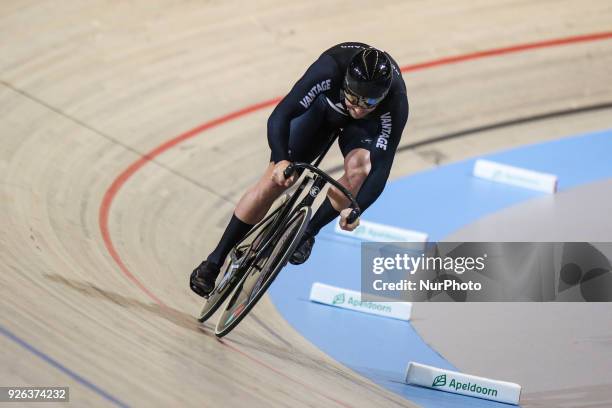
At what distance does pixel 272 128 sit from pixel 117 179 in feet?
6.87

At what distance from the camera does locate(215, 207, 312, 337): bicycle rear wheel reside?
12.4ft

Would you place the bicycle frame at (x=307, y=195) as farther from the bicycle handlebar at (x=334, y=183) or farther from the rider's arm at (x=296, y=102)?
the rider's arm at (x=296, y=102)

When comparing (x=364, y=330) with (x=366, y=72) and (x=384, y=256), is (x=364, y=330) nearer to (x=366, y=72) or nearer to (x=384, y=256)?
(x=384, y=256)

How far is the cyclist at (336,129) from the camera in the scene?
12.3 feet

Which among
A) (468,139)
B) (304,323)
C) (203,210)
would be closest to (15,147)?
(203,210)

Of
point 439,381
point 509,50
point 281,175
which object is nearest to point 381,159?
point 281,175

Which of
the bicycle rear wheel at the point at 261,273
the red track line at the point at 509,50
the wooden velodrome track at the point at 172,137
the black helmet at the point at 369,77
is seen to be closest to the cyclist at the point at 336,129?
the black helmet at the point at 369,77

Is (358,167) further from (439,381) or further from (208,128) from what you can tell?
(208,128)

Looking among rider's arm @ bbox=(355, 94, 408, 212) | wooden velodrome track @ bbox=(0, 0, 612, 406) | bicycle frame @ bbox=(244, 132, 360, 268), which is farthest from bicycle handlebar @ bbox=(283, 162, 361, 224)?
wooden velodrome track @ bbox=(0, 0, 612, 406)

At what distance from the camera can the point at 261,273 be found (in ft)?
13.0

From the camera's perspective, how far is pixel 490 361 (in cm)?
479

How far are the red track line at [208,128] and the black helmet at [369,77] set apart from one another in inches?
41.9

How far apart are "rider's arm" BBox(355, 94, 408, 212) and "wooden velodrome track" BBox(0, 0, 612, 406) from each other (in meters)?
0.72

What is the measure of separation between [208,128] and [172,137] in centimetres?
28
